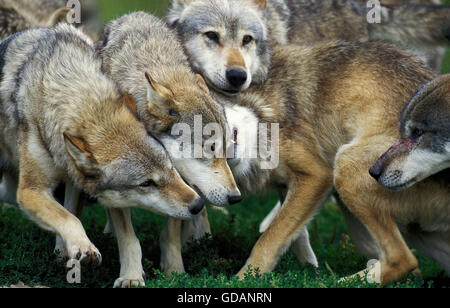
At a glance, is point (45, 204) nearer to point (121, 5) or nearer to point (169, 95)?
point (169, 95)

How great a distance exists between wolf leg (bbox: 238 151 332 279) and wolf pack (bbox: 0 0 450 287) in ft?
0.04

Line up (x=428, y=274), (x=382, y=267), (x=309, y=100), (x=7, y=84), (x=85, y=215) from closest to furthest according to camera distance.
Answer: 1. (x=382, y=267)
2. (x=7, y=84)
3. (x=309, y=100)
4. (x=428, y=274)
5. (x=85, y=215)

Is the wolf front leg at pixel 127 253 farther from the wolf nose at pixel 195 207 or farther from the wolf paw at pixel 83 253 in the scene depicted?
the wolf nose at pixel 195 207

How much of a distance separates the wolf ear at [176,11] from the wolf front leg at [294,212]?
2.22 meters

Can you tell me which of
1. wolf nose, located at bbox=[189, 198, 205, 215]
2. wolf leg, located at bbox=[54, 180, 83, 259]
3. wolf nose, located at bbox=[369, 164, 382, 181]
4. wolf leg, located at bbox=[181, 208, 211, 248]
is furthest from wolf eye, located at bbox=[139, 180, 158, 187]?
wolf nose, located at bbox=[369, 164, 382, 181]

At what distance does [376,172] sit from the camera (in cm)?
539

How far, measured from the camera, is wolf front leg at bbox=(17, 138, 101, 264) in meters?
5.06

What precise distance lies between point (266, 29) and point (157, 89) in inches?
92.7

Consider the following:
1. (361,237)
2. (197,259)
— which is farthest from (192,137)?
(361,237)
